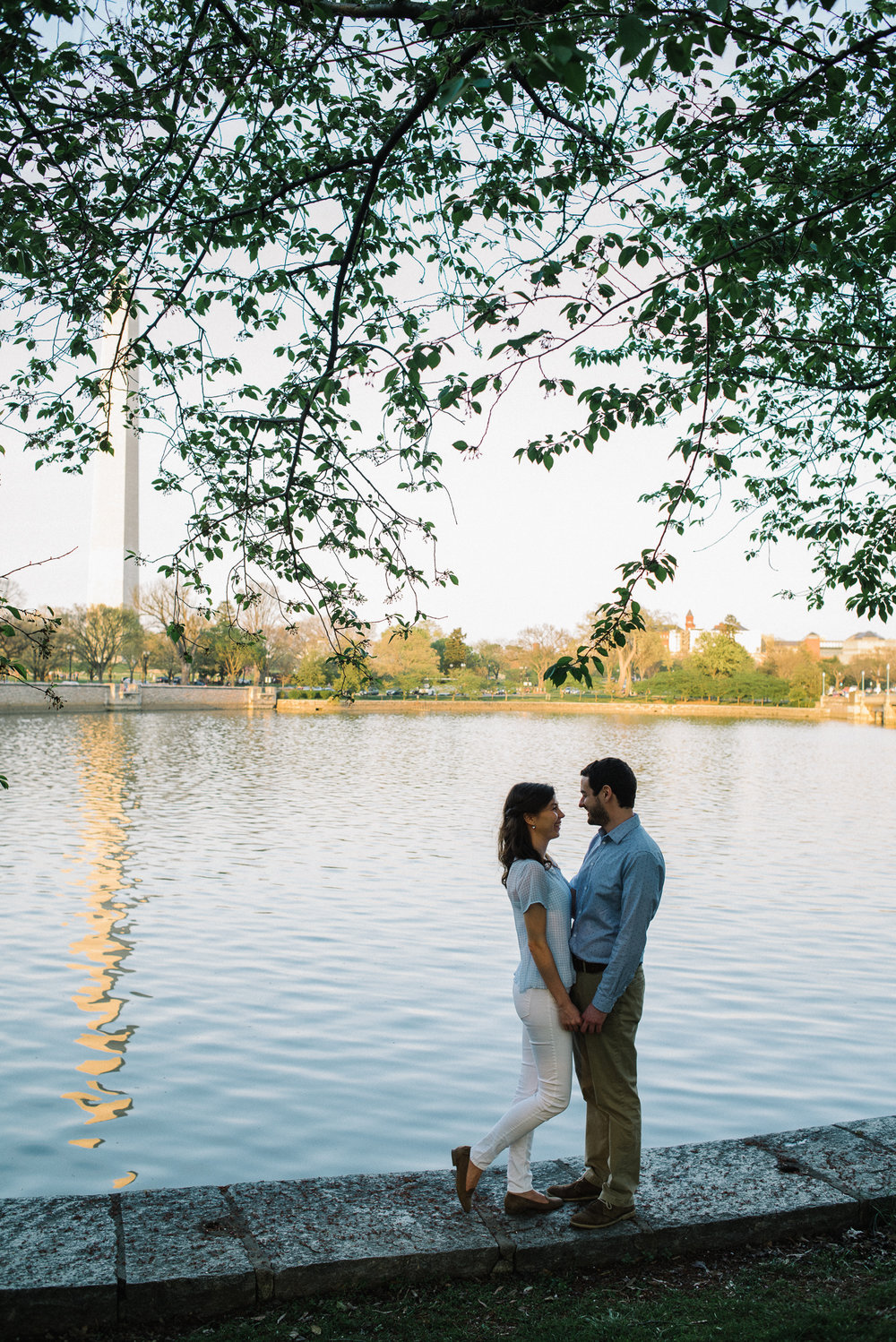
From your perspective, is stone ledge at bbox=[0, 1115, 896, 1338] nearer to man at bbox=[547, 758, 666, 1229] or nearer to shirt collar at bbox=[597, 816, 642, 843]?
man at bbox=[547, 758, 666, 1229]

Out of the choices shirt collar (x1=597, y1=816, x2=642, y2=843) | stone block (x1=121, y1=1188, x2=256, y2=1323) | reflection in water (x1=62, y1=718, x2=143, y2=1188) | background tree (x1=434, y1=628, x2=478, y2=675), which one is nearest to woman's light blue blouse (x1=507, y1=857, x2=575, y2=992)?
shirt collar (x1=597, y1=816, x2=642, y2=843)

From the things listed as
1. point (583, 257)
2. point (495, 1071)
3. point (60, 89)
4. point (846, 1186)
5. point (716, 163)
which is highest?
point (60, 89)

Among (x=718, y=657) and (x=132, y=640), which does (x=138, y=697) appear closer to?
(x=132, y=640)

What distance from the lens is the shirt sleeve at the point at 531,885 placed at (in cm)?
435

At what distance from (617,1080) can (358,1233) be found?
3.72 feet

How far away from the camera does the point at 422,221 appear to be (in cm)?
884

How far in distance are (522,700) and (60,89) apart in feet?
337

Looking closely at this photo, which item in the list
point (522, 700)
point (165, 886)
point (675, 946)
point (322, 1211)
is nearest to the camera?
point (322, 1211)

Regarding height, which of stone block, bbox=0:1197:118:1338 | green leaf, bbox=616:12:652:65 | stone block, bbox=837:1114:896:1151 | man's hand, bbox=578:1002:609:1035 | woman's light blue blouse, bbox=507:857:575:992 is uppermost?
green leaf, bbox=616:12:652:65

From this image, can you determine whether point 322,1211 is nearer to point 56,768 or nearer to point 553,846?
point 553,846

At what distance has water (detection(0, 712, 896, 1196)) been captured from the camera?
7.40 metres

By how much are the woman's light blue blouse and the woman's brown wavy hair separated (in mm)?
37

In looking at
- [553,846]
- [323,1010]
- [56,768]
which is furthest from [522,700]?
[323,1010]

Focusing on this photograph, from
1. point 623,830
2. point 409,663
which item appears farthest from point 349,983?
point 409,663
